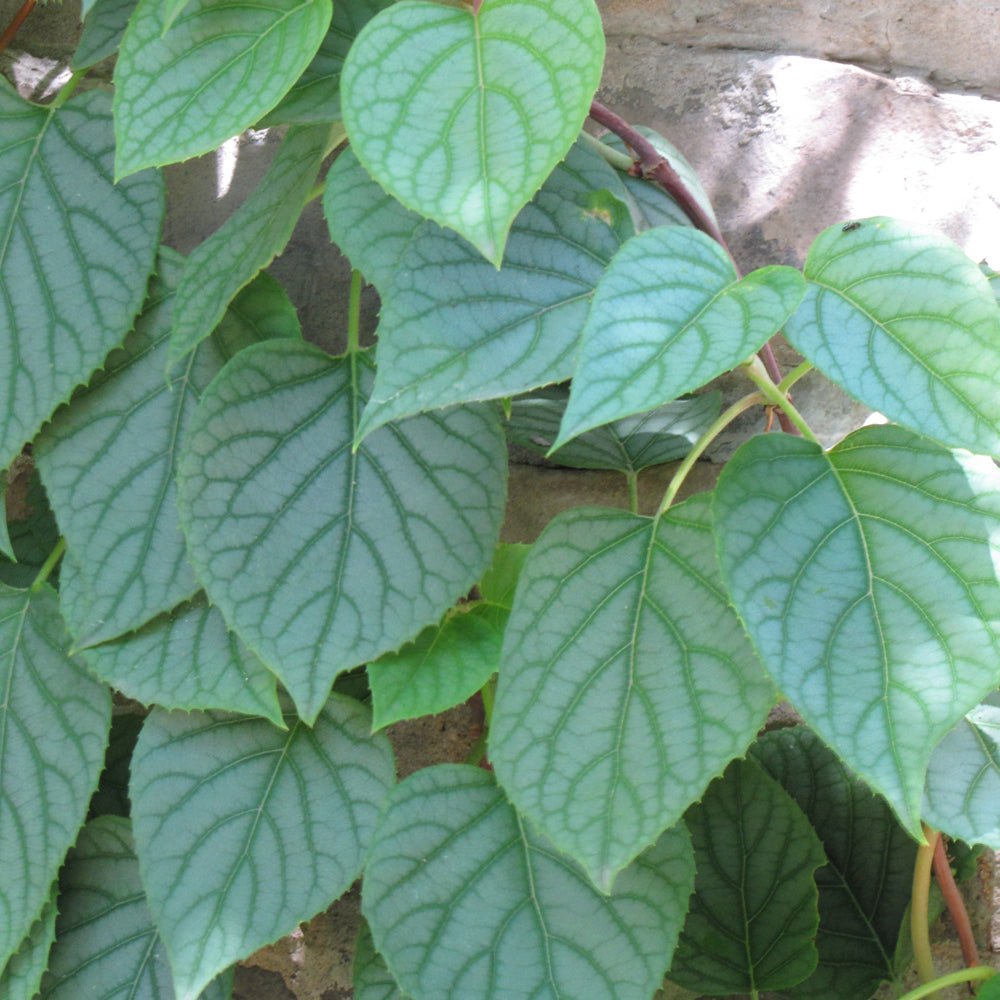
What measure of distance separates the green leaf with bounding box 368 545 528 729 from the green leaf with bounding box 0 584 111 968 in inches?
11.2

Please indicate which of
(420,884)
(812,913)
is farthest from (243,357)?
(812,913)

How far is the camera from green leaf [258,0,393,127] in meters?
0.74

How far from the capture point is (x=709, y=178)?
1011 millimetres

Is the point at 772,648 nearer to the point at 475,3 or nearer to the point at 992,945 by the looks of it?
the point at 475,3

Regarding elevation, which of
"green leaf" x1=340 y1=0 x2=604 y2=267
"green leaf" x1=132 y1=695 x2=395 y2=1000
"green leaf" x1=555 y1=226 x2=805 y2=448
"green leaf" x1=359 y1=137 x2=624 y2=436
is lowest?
"green leaf" x1=132 y1=695 x2=395 y2=1000

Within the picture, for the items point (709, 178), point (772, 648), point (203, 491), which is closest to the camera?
point (772, 648)

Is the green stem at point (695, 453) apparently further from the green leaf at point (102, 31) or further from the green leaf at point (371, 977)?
the green leaf at point (102, 31)

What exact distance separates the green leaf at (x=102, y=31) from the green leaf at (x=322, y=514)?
1.26 ft

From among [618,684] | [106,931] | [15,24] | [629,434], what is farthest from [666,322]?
[15,24]

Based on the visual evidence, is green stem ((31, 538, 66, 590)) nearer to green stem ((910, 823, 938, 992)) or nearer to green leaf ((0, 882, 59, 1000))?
green leaf ((0, 882, 59, 1000))

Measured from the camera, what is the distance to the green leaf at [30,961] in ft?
2.62

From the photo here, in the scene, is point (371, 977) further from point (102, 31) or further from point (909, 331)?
point (102, 31)

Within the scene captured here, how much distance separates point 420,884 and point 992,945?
60 cm

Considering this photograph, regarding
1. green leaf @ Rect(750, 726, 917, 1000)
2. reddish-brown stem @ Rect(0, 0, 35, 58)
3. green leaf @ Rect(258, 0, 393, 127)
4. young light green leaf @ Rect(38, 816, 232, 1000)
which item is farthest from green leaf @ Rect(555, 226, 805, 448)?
reddish-brown stem @ Rect(0, 0, 35, 58)
